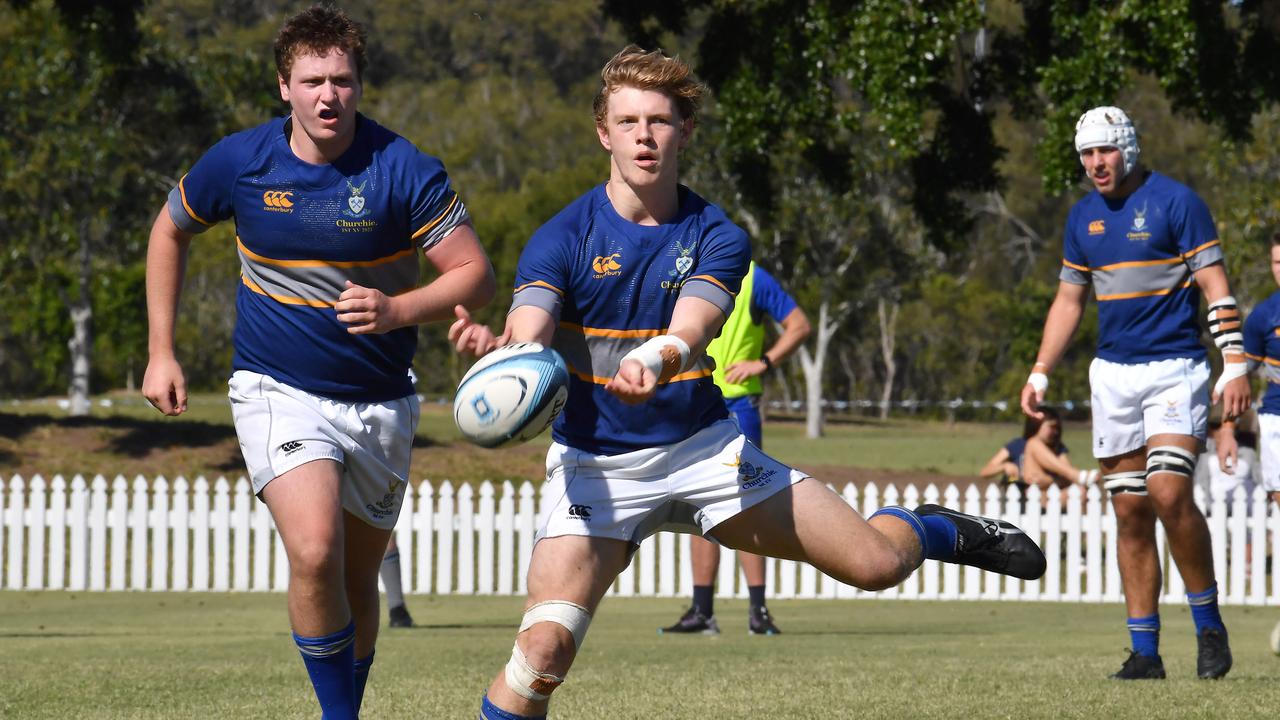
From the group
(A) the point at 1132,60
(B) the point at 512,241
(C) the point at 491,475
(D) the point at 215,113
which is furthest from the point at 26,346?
(A) the point at 1132,60

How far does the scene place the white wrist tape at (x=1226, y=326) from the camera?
7996 mm

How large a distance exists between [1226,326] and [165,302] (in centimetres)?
495

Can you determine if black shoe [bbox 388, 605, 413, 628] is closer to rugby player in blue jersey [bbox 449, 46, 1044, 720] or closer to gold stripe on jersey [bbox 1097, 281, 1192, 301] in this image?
gold stripe on jersey [bbox 1097, 281, 1192, 301]

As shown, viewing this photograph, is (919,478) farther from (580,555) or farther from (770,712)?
(580,555)

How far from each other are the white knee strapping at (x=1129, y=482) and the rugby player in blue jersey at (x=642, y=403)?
3.07m

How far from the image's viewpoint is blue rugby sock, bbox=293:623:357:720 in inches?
215

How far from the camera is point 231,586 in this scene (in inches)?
707

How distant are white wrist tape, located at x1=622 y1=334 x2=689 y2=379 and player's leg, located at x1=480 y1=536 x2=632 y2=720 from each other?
25.5 inches

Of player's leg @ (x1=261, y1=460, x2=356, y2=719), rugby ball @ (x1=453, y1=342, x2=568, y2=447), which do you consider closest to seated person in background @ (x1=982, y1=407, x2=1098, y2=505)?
player's leg @ (x1=261, y1=460, x2=356, y2=719)

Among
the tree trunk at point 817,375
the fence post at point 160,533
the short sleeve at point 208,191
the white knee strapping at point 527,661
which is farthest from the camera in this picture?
the tree trunk at point 817,375

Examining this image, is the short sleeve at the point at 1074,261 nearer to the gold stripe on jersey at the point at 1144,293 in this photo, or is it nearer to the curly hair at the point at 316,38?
the gold stripe on jersey at the point at 1144,293

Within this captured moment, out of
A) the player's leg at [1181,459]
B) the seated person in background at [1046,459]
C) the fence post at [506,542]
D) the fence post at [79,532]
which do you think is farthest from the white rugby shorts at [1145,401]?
the fence post at [79,532]

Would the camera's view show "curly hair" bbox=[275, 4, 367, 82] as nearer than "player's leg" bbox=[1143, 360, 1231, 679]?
Yes

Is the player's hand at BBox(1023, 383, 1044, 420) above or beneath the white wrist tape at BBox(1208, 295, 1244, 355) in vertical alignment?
beneath
